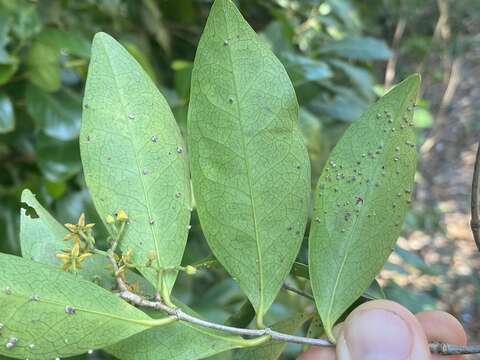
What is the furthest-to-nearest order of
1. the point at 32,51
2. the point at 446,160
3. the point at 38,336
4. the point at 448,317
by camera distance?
the point at 446,160, the point at 32,51, the point at 448,317, the point at 38,336

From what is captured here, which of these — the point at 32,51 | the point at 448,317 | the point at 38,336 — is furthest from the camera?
the point at 32,51

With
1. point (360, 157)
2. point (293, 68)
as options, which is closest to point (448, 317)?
point (360, 157)

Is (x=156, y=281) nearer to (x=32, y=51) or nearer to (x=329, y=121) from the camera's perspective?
(x=32, y=51)

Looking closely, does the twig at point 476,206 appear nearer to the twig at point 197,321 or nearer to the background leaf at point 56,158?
the twig at point 197,321

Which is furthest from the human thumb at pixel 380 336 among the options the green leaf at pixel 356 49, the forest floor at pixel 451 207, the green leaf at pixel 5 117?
the forest floor at pixel 451 207

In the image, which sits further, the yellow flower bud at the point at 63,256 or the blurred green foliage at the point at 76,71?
the blurred green foliage at the point at 76,71

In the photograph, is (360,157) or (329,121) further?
(329,121)
